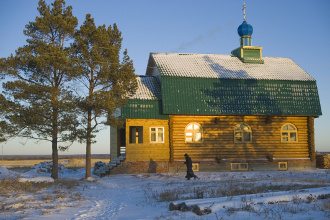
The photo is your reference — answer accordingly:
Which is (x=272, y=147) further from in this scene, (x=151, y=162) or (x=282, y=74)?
(x=151, y=162)

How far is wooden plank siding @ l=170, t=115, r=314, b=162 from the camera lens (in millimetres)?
25719

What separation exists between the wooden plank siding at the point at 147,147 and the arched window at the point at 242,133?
5.41 m

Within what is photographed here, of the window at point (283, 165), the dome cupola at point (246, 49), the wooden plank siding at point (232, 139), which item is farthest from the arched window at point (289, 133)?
the dome cupola at point (246, 49)

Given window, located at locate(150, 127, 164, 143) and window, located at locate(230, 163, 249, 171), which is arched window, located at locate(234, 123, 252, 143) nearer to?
window, located at locate(230, 163, 249, 171)

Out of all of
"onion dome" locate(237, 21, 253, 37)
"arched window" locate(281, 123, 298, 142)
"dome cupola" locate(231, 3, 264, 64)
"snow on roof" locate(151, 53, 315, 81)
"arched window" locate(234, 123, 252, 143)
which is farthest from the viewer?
"onion dome" locate(237, 21, 253, 37)

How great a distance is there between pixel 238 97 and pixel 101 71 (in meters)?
10.9

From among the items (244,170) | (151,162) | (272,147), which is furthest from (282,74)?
(151,162)

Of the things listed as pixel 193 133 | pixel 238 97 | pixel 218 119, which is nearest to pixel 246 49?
pixel 238 97

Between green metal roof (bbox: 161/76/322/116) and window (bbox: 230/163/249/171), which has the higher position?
green metal roof (bbox: 161/76/322/116)

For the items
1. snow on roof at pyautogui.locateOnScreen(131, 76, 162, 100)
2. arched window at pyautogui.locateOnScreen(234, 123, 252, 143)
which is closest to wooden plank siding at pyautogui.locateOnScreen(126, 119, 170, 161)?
snow on roof at pyautogui.locateOnScreen(131, 76, 162, 100)

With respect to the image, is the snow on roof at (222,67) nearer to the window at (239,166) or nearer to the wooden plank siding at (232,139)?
the wooden plank siding at (232,139)

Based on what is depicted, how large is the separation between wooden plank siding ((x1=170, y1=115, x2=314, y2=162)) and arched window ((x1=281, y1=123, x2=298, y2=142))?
27 cm

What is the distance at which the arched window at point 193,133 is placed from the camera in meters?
26.0

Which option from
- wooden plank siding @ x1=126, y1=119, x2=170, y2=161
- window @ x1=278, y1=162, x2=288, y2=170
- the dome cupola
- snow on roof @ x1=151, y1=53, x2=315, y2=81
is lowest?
window @ x1=278, y1=162, x2=288, y2=170
